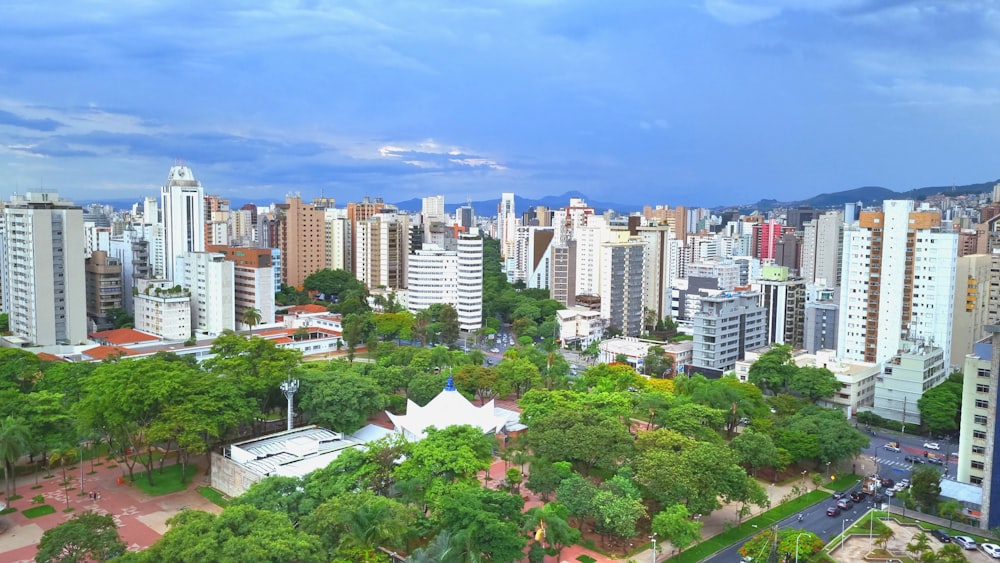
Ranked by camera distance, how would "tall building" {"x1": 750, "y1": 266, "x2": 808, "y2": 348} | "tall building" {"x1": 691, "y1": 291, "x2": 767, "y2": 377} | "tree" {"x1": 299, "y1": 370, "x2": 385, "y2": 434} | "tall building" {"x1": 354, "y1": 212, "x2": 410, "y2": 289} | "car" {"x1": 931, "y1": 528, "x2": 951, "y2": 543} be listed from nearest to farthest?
"car" {"x1": 931, "y1": 528, "x2": 951, "y2": 543} → "tree" {"x1": 299, "y1": 370, "x2": 385, "y2": 434} → "tall building" {"x1": 691, "y1": 291, "x2": 767, "y2": 377} → "tall building" {"x1": 750, "y1": 266, "x2": 808, "y2": 348} → "tall building" {"x1": 354, "y1": 212, "x2": 410, "y2": 289}

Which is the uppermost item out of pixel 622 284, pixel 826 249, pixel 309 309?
pixel 826 249

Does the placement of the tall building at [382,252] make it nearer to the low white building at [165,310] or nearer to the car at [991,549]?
the low white building at [165,310]

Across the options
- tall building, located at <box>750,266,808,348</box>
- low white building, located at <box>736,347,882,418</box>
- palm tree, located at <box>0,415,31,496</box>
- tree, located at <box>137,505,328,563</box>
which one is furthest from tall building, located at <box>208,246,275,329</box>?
tree, located at <box>137,505,328,563</box>

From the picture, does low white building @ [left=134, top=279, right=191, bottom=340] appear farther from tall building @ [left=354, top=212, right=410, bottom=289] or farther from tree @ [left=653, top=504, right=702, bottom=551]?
tree @ [left=653, top=504, right=702, bottom=551]

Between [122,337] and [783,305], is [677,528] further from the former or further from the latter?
[122,337]

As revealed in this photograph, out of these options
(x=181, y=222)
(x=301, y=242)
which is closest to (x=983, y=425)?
(x=181, y=222)
